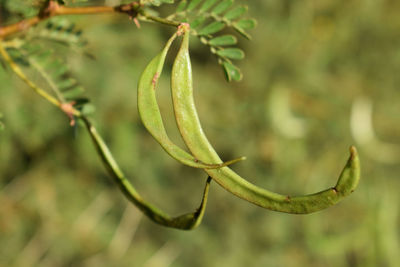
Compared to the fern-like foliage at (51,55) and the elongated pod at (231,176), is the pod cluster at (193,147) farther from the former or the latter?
the fern-like foliage at (51,55)

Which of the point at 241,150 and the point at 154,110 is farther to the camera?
the point at 241,150

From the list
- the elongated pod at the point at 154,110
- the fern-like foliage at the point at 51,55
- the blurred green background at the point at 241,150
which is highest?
the elongated pod at the point at 154,110

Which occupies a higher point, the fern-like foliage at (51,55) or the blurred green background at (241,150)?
the fern-like foliage at (51,55)

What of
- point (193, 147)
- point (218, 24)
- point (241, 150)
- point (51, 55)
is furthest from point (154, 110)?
point (241, 150)

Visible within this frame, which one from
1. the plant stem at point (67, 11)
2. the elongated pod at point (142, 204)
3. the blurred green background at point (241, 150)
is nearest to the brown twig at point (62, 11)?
the plant stem at point (67, 11)

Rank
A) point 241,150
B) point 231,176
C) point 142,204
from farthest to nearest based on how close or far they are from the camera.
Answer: point 241,150, point 142,204, point 231,176

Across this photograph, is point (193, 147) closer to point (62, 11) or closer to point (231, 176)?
point (231, 176)

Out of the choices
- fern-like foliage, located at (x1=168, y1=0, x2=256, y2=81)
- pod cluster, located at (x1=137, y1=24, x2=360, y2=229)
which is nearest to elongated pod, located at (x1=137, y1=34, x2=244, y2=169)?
pod cluster, located at (x1=137, y1=24, x2=360, y2=229)

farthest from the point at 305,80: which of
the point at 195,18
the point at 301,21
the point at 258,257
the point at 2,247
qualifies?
the point at 195,18

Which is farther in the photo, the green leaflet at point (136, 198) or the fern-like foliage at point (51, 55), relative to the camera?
the fern-like foliage at point (51, 55)
